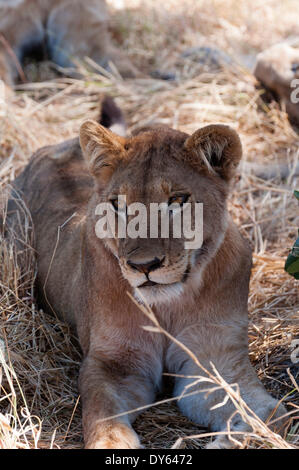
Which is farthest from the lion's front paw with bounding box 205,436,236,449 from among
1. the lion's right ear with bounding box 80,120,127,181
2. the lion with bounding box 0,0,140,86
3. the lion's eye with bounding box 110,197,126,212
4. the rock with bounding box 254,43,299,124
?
the lion with bounding box 0,0,140,86

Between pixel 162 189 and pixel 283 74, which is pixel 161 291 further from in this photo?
pixel 283 74

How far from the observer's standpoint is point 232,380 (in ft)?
8.66

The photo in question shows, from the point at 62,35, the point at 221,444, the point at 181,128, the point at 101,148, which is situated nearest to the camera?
the point at 221,444

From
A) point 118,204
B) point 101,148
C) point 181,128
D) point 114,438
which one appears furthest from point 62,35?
point 114,438

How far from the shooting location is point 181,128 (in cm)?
494

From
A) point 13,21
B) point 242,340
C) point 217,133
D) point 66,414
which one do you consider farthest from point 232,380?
point 13,21

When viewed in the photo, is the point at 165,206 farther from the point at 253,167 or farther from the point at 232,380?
the point at 253,167

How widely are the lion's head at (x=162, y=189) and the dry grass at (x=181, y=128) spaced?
54cm

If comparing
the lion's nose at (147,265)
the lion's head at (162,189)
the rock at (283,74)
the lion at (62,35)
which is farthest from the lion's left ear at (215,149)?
the lion at (62,35)

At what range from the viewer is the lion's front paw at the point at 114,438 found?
2344 millimetres

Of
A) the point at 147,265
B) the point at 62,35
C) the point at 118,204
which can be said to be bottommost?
the point at 147,265

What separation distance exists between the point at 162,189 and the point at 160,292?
0.34 m

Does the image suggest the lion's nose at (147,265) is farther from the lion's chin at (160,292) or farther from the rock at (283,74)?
the rock at (283,74)

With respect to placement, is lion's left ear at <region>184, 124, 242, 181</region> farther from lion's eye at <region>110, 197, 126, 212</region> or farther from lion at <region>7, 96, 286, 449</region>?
lion's eye at <region>110, 197, 126, 212</region>
